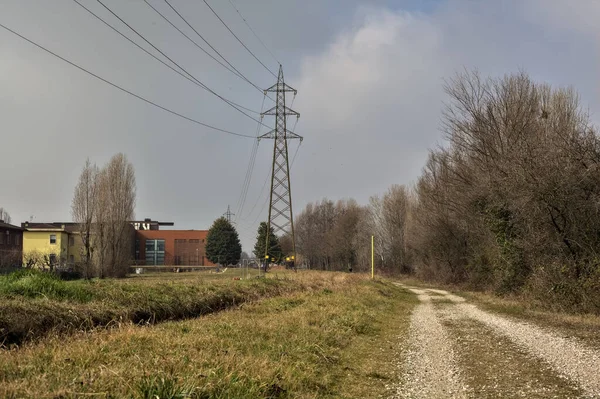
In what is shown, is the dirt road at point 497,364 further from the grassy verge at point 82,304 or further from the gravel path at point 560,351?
the grassy verge at point 82,304

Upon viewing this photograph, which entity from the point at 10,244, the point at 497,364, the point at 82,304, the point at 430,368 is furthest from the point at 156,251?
the point at 497,364

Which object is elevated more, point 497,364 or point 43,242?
point 43,242

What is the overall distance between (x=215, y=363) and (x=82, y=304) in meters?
6.19

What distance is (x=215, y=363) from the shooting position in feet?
19.6

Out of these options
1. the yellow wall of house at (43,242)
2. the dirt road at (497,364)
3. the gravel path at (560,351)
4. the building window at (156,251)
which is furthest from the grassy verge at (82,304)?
the building window at (156,251)

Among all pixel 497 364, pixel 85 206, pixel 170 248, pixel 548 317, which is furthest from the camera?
pixel 170 248

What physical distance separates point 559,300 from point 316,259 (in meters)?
82.0

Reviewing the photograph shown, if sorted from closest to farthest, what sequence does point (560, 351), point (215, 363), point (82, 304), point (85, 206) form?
point (215, 363)
point (560, 351)
point (82, 304)
point (85, 206)

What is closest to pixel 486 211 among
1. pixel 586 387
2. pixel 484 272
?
pixel 484 272

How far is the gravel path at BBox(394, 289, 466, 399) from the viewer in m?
6.34

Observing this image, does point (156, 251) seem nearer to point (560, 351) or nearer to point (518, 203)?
point (518, 203)

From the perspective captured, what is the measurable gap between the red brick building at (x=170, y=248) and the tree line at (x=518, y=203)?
6428 cm

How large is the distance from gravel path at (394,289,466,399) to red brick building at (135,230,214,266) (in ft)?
298

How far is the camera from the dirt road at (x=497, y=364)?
6.31m
